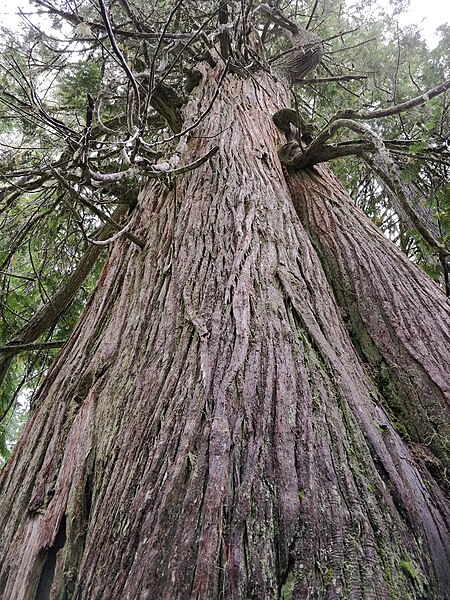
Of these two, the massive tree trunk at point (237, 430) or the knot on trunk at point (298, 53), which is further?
the knot on trunk at point (298, 53)

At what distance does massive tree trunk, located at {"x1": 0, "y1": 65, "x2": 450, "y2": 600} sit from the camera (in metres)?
1.03

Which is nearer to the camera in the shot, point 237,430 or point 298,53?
point 237,430

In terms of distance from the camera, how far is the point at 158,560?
101 centimetres

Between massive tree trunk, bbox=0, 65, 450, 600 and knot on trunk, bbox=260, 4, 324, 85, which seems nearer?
massive tree trunk, bbox=0, 65, 450, 600

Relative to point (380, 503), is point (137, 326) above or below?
above

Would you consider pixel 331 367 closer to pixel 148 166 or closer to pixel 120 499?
pixel 120 499

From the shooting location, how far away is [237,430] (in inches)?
48.6

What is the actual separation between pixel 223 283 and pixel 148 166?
716 millimetres

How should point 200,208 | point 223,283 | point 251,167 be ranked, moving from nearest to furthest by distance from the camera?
1. point 223,283
2. point 200,208
3. point 251,167

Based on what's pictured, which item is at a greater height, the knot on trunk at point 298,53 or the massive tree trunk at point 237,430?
the knot on trunk at point 298,53

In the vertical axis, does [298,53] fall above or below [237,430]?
above

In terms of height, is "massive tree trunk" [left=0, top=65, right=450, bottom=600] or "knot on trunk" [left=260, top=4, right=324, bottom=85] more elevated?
"knot on trunk" [left=260, top=4, right=324, bottom=85]

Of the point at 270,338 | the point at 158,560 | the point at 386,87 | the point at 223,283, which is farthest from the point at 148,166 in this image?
the point at 386,87

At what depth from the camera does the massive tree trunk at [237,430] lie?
3.38ft
